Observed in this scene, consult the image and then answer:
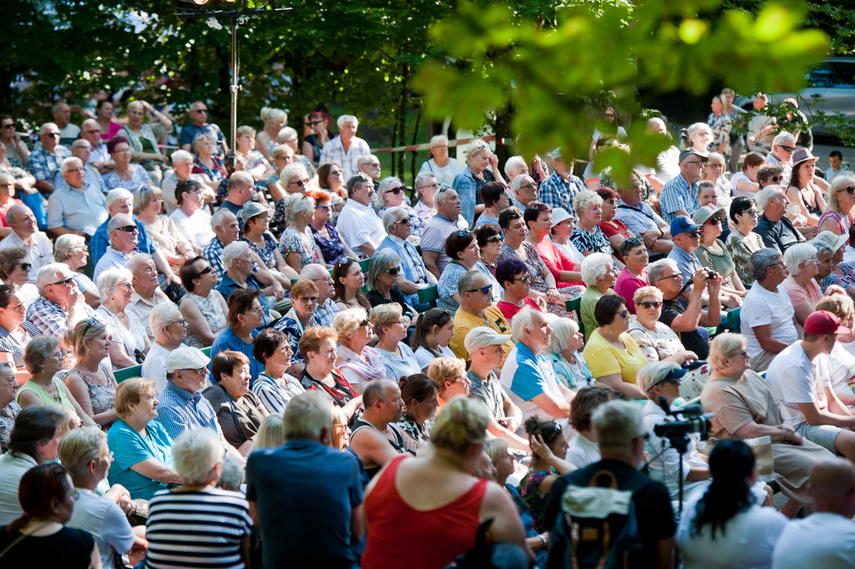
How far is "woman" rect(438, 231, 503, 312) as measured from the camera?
29.4 feet

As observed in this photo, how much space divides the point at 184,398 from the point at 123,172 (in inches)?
242

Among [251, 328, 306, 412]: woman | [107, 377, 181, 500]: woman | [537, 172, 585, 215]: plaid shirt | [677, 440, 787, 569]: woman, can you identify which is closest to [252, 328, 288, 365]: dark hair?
[251, 328, 306, 412]: woman

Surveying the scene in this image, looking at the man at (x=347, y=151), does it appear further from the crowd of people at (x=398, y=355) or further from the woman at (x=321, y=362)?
the woman at (x=321, y=362)

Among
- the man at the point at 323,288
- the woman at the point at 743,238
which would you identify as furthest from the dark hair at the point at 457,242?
the woman at the point at 743,238

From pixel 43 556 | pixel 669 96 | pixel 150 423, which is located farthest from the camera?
pixel 669 96

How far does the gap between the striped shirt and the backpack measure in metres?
1.60

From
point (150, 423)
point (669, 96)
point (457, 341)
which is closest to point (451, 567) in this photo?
point (150, 423)

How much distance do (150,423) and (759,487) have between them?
3.86 meters

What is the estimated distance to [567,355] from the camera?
7.66 meters

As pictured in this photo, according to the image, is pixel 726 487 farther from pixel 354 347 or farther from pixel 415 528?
pixel 354 347

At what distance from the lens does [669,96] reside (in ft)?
71.4

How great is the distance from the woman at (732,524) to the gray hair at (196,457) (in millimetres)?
2174

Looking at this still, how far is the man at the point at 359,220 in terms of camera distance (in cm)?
1058

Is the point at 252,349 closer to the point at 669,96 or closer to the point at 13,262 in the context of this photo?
the point at 13,262
